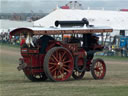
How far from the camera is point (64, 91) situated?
1159cm

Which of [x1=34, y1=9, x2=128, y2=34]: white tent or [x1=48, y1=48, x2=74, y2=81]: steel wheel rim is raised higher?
[x1=34, y1=9, x2=128, y2=34]: white tent

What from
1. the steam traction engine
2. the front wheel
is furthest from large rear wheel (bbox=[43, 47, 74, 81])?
the front wheel

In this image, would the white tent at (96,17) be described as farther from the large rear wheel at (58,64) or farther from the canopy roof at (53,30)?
the large rear wheel at (58,64)

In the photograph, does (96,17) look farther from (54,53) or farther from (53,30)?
(54,53)

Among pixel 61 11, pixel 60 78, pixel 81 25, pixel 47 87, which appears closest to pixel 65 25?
pixel 81 25

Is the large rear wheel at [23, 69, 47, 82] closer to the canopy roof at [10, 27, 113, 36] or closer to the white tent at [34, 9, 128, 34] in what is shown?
the canopy roof at [10, 27, 113, 36]

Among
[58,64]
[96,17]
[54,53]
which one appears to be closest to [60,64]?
[58,64]

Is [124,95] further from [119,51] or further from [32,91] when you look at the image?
[119,51]

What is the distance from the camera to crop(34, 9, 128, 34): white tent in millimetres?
67375

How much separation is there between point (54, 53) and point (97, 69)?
2.66 metres

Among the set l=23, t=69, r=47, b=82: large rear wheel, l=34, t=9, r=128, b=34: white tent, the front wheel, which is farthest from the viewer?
l=34, t=9, r=128, b=34: white tent

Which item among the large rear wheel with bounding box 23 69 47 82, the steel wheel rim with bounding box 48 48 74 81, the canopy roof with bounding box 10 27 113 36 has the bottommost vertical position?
the large rear wheel with bounding box 23 69 47 82

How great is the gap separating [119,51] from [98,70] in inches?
1036

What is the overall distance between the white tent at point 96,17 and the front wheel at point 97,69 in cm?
4980
